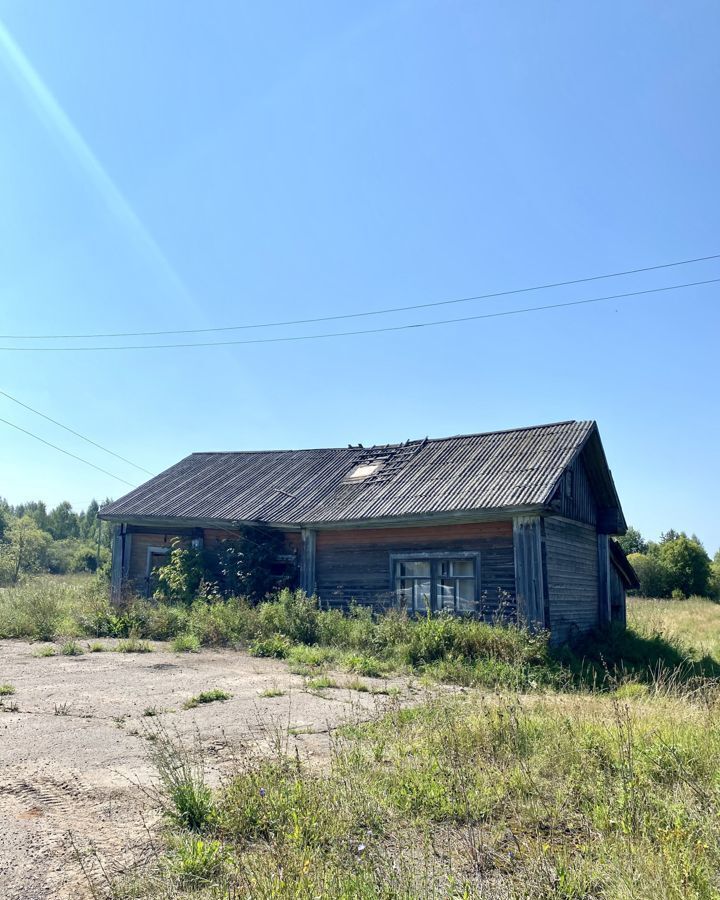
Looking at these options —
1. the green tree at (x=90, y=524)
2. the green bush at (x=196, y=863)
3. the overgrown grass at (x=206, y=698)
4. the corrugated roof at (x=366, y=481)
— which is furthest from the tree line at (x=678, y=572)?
the green tree at (x=90, y=524)

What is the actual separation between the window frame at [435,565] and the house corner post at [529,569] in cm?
95

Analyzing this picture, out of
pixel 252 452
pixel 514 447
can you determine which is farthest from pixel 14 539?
pixel 514 447

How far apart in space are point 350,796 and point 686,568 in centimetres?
3823

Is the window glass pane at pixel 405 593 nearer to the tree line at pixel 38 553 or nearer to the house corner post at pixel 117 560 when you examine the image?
the house corner post at pixel 117 560

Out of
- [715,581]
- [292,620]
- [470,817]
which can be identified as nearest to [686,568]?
[715,581]

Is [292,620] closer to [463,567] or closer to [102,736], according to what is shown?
[463,567]

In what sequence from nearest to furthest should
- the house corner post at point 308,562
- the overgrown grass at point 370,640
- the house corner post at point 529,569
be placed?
the overgrown grass at point 370,640
the house corner post at point 529,569
the house corner post at point 308,562

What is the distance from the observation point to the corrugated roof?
14859mm

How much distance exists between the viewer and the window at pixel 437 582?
1479 centimetres

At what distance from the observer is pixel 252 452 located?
78.2 feet

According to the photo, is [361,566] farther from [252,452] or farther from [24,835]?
[24,835]

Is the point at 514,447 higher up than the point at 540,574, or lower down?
higher up

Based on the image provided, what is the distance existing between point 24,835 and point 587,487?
607 inches

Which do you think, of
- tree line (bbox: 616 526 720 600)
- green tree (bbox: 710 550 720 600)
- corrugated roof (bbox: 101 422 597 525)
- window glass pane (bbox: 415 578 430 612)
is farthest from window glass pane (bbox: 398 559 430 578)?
green tree (bbox: 710 550 720 600)
